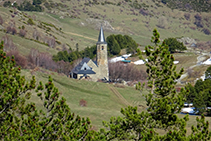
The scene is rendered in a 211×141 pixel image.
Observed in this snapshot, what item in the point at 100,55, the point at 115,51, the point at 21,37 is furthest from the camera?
the point at 115,51

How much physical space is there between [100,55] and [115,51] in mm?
41068

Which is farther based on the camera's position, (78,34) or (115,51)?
(78,34)

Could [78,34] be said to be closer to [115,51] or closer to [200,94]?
[115,51]

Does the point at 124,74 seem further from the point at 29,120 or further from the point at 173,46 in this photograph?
the point at 29,120

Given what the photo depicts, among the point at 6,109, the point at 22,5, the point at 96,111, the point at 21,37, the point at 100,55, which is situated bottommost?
the point at 96,111

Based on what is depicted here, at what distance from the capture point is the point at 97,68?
86562 mm

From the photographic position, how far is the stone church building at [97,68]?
84750 millimetres

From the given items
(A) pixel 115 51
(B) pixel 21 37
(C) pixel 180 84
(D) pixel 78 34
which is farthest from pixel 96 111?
(D) pixel 78 34

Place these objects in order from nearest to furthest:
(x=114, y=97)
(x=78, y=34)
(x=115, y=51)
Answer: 1. (x=114, y=97)
2. (x=115, y=51)
3. (x=78, y=34)

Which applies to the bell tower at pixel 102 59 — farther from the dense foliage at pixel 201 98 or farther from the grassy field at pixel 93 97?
the dense foliage at pixel 201 98

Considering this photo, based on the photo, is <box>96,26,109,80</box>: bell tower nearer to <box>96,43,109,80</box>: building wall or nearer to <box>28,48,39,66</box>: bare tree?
<box>96,43,109,80</box>: building wall

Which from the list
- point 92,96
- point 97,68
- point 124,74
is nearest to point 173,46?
point 124,74

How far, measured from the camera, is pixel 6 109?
2073 cm

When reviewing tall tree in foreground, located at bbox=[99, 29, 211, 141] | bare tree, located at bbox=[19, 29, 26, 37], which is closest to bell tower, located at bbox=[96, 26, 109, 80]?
bare tree, located at bbox=[19, 29, 26, 37]
